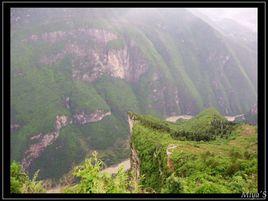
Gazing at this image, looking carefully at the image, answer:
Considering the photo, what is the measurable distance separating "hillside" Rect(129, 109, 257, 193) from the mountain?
59.7 meters

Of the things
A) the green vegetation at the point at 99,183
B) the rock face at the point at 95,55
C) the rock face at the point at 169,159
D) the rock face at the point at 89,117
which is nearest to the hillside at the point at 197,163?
the rock face at the point at 169,159

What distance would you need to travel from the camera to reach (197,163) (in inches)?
530

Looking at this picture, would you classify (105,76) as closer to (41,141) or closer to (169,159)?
(41,141)

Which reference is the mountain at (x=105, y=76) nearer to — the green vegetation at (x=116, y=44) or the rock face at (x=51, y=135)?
the rock face at (x=51, y=135)

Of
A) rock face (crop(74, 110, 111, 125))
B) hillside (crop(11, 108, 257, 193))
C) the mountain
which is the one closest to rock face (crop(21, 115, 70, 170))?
the mountain

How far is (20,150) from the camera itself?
302 ft

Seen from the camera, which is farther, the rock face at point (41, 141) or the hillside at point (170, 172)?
the rock face at point (41, 141)

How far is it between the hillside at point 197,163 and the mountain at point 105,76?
59.7 metres

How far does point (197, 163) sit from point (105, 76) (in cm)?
11220

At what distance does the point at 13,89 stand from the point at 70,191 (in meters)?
106

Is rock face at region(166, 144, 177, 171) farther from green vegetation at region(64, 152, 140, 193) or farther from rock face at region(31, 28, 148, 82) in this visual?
rock face at region(31, 28, 148, 82)

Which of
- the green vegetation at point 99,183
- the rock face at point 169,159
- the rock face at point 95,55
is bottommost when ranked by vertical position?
the rock face at point 169,159

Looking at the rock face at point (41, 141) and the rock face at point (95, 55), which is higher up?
the rock face at point (95, 55)

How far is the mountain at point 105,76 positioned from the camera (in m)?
97.3
